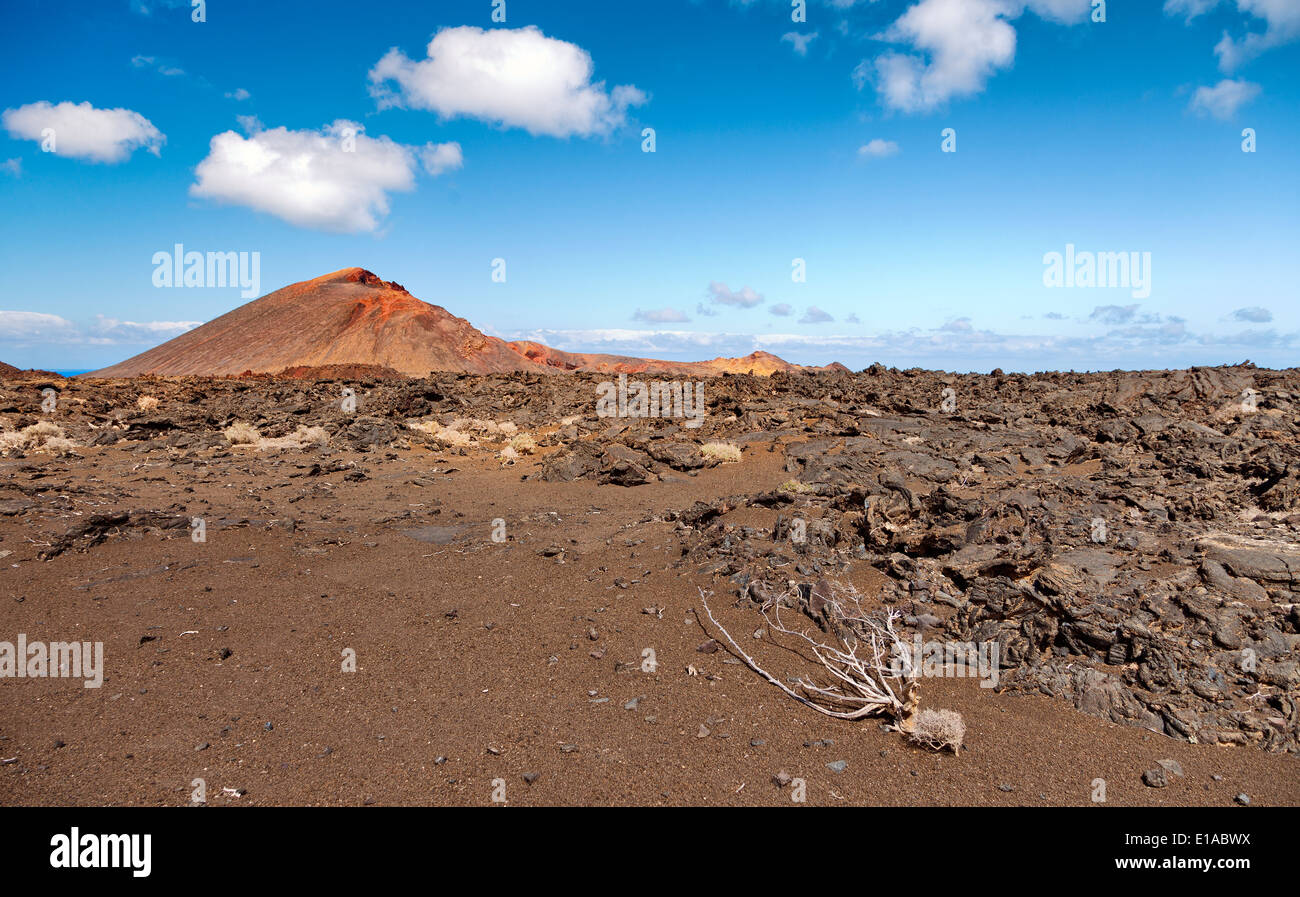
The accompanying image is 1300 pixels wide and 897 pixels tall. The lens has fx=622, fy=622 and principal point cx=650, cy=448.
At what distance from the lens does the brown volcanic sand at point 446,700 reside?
396 cm

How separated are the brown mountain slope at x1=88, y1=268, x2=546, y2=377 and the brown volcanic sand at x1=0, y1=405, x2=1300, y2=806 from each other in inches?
1486

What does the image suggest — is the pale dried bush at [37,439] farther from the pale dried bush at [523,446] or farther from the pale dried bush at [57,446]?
the pale dried bush at [523,446]

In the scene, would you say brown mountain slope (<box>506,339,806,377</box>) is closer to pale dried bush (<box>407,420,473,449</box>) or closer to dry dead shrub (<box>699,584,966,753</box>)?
pale dried bush (<box>407,420,473,449</box>)

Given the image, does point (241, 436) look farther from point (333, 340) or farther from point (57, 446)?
point (333, 340)

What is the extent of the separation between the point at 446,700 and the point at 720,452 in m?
9.76

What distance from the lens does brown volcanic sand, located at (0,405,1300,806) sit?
396 centimetres

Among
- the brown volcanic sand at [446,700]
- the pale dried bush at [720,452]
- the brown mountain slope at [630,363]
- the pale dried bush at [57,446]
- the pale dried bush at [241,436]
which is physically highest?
the brown mountain slope at [630,363]

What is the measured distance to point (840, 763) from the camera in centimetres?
418

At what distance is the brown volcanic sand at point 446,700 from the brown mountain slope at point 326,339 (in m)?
37.7

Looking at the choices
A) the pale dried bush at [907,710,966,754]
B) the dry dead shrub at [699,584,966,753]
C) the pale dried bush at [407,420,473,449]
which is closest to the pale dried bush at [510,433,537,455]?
the pale dried bush at [407,420,473,449]

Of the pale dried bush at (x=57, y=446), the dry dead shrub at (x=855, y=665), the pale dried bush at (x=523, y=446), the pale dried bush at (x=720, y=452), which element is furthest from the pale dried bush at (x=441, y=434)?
the dry dead shrub at (x=855, y=665)

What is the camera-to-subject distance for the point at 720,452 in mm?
14055
